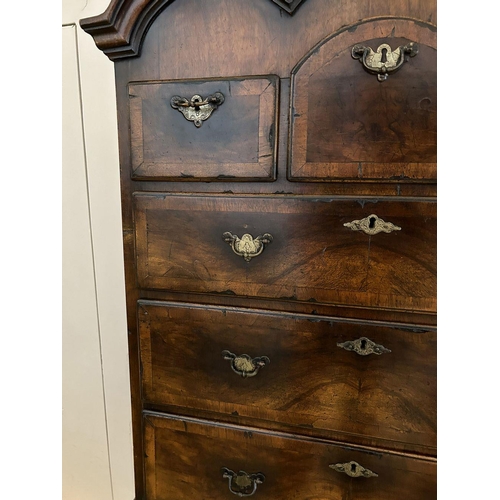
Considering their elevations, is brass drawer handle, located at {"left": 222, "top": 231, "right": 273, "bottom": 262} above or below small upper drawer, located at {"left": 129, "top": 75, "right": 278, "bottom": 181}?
below

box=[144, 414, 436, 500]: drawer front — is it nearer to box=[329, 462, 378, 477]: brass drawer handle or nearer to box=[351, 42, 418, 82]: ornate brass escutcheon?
box=[329, 462, 378, 477]: brass drawer handle

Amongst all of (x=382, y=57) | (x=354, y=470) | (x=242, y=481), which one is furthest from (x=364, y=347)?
(x=382, y=57)

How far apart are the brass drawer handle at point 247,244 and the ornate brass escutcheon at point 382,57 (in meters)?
0.33

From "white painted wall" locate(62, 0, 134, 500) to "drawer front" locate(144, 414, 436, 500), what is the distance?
502mm

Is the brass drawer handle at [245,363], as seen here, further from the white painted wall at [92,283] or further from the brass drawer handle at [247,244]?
the white painted wall at [92,283]

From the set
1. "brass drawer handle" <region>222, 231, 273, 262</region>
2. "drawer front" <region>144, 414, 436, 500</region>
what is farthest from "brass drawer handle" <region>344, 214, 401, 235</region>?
"drawer front" <region>144, 414, 436, 500</region>

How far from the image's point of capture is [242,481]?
855 millimetres

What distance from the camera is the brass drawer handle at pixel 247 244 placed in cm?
77

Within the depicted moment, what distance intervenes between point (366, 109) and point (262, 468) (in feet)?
2.33

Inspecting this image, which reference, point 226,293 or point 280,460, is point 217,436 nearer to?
point 280,460

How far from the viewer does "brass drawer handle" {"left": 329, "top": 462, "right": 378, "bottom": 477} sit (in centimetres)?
78

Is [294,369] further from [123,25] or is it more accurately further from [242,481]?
[123,25]
